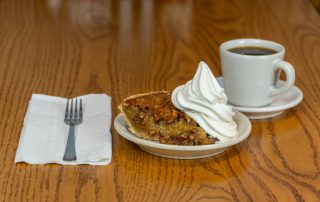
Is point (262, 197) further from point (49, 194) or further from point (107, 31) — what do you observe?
point (107, 31)

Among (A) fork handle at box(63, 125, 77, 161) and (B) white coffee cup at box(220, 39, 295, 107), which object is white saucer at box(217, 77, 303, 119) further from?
(A) fork handle at box(63, 125, 77, 161)

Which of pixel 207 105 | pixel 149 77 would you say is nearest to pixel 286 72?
pixel 207 105

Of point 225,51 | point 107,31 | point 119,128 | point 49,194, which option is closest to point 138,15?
point 107,31

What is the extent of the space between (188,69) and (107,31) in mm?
379

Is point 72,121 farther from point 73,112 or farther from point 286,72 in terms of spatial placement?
point 286,72

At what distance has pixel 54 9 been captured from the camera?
212cm

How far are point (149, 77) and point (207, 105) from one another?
1.47 feet

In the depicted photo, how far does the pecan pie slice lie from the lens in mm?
1139

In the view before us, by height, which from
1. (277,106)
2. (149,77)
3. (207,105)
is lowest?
(149,77)

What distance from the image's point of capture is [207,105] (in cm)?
116

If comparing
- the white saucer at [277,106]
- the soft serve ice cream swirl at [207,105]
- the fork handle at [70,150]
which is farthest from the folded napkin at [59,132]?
the white saucer at [277,106]

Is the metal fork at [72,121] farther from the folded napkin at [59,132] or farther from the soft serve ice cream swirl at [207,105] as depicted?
the soft serve ice cream swirl at [207,105]

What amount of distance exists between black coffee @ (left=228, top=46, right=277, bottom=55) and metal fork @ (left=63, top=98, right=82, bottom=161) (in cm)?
33

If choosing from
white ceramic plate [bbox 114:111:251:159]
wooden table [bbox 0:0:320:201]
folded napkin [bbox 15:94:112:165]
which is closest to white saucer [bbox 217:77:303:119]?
wooden table [bbox 0:0:320:201]
